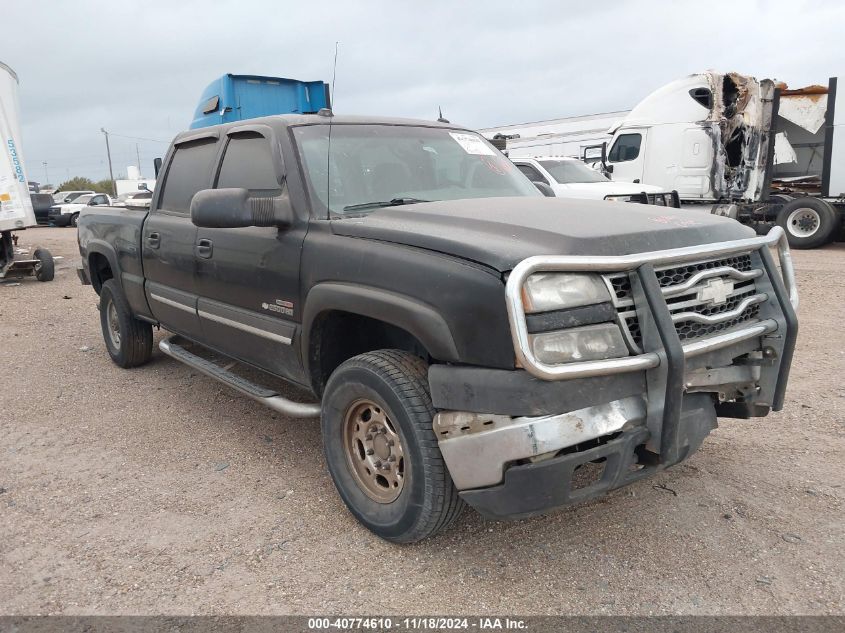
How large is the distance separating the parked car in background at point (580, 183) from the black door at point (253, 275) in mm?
7169

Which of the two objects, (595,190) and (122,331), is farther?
(595,190)

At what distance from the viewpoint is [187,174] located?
446cm

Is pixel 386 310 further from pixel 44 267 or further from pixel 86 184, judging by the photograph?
pixel 86 184

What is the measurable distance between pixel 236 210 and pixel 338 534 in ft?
5.12

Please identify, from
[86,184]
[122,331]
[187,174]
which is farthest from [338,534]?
[86,184]

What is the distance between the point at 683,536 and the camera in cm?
287

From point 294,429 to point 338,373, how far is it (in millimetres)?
1504

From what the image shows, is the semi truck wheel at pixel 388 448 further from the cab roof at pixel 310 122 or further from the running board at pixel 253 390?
the cab roof at pixel 310 122

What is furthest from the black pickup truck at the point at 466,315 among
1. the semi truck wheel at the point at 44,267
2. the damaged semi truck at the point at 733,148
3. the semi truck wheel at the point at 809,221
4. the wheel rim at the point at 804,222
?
the wheel rim at the point at 804,222

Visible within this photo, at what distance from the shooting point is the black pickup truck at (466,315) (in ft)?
7.35

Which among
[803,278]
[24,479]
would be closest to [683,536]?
[24,479]

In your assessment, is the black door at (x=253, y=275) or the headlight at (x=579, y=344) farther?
the black door at (x=253, y=275)

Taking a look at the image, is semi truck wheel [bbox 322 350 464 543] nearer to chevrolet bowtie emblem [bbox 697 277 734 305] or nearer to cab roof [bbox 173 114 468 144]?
chevrolet bowtie emblem [bbox 697 277 734 305]

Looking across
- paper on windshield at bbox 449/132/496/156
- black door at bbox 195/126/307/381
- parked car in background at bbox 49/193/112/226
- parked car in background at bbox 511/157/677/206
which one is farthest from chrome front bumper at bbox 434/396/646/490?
parked car in background at bbox 49/193/112/226
